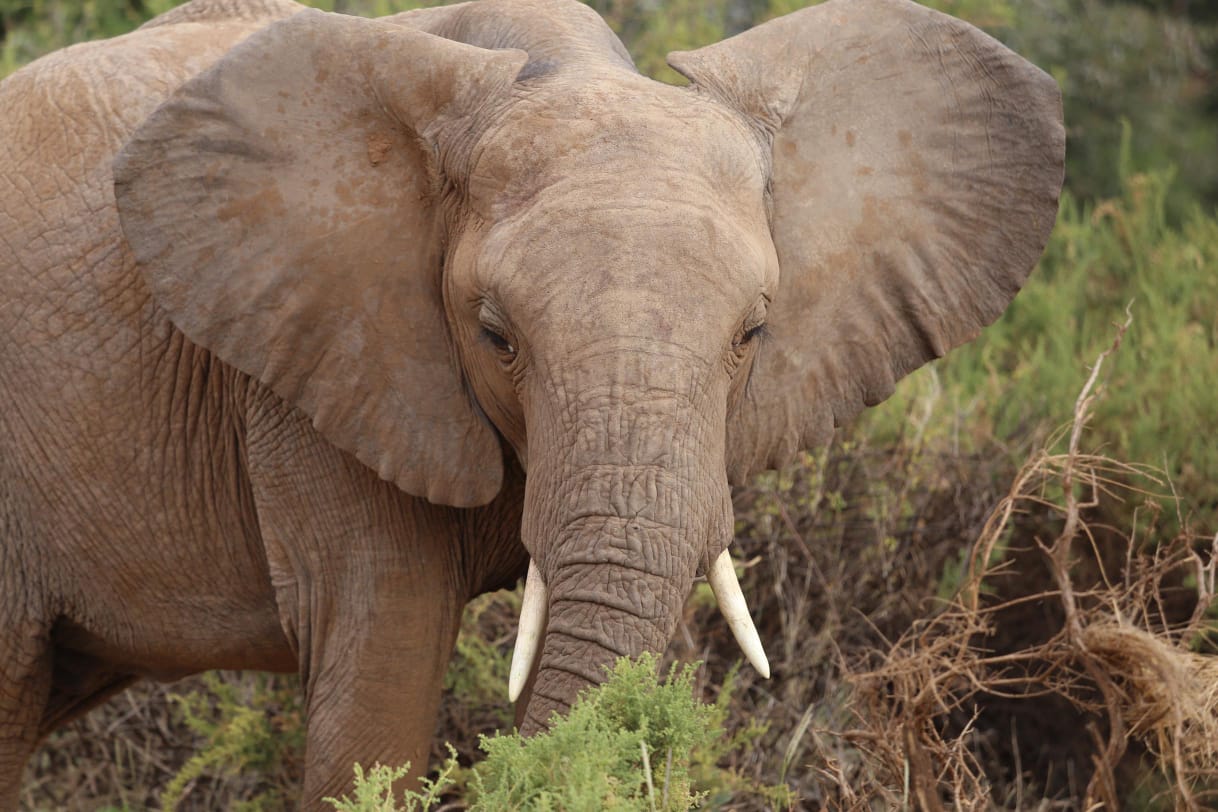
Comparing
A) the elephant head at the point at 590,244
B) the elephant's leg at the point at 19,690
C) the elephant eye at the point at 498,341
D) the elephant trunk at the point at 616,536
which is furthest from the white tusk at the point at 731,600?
the elephant's leg at the point at 19,690

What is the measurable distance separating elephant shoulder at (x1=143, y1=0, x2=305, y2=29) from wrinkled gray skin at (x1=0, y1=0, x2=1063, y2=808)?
0.09 meters

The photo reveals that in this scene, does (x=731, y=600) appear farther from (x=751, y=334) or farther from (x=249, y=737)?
(x=249, y=737)

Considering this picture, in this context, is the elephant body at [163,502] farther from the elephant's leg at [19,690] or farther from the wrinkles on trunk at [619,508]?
the wrinkles on trunk at [619,508]

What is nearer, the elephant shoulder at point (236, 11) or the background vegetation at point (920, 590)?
the elephant shoulder at point (236, 11)

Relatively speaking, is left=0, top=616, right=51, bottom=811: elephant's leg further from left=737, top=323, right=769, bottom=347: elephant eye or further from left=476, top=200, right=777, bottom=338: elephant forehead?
left=737, top=323, right=769, bottom=347: elephant eye

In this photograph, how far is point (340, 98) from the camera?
124 inches

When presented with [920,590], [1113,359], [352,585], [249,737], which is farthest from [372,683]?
[1113,359]

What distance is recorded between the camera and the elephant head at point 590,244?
275 cm

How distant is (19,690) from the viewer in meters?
3.73

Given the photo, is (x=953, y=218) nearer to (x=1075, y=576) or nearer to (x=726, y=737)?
(x=726, y=737)

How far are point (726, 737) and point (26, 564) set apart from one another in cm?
174

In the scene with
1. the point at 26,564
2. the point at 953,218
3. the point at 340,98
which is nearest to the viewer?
the point at 340,98

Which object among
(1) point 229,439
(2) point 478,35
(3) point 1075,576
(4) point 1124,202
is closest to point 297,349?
(1) point 229,439

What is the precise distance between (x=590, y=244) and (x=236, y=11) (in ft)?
4.51
